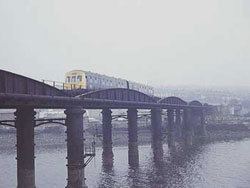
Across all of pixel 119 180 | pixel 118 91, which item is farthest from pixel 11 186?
pixel 118 91

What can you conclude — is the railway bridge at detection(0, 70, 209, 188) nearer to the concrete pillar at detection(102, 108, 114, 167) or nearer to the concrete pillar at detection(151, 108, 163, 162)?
the concrete pillar at detection(102, 108, 114, 167)

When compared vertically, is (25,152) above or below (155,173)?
above

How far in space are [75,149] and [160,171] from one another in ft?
61.5

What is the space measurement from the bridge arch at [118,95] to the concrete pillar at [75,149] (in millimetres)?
2300

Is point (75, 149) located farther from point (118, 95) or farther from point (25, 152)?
point (118, 95)

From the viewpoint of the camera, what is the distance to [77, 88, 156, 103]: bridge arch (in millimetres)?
40719

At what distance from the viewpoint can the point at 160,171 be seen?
167 feet

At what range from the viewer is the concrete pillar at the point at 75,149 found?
34.9m

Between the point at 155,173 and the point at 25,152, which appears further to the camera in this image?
the point at 155,173

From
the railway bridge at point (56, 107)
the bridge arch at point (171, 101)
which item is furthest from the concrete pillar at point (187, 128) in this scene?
the railway bridge at point (56, 107)

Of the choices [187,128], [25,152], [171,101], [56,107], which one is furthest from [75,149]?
[187,128]

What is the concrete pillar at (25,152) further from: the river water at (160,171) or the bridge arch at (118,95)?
the river water at (160,171)

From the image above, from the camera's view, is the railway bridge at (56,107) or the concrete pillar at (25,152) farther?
the concrete pillar at (25,152)

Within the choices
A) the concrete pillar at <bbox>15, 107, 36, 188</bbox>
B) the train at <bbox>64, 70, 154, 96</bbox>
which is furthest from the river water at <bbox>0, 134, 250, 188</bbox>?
the train at <bbox>64, 70, 154, 96</bbox>
